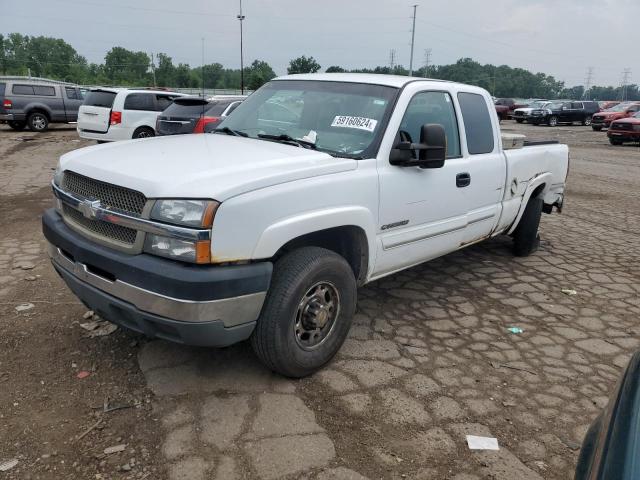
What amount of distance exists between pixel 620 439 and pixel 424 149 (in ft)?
7.88

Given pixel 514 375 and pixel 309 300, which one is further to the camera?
pixel 514 375

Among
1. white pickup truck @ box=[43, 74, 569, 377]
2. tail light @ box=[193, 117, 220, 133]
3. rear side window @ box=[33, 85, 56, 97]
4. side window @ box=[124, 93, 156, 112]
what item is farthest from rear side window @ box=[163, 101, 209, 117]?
rear side window @ box=[33, 85, 56, 97]

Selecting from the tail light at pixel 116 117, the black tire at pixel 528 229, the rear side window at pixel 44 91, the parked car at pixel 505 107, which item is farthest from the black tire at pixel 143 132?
the parked car at pixel 505 107

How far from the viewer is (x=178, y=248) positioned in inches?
102

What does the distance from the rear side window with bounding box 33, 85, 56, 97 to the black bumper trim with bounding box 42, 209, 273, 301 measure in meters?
19.2

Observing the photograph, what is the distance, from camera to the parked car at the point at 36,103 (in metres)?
18.2

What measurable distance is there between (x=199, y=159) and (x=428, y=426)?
2.00 meters

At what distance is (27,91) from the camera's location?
61.1ft

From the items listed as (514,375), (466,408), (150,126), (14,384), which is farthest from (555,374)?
(150,126)

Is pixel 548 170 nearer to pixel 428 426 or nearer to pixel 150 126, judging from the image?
pixel 428 426

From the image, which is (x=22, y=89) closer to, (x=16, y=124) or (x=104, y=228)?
(x=16, y=124)

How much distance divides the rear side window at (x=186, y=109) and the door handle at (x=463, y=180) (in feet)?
27.3

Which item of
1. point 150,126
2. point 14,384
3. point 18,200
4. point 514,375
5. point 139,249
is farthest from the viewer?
point 150,126

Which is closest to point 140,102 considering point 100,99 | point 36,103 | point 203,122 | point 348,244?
point 100,99
